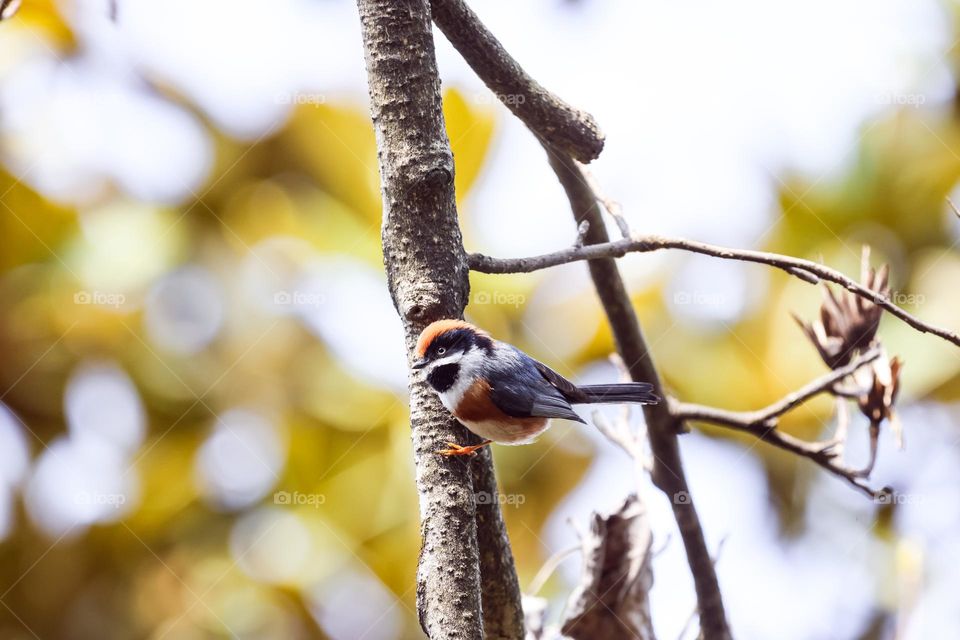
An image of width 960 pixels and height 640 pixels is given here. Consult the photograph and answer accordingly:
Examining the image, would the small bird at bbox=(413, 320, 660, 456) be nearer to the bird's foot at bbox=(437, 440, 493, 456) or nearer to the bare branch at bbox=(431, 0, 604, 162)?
the bird's foot at bbox=(437, 440, 493, 456)

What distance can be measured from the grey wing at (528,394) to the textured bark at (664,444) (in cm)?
40

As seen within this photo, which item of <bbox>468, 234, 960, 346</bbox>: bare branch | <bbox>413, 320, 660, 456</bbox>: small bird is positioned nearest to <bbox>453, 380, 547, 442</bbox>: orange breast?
<bbox>413, 320, 660, 456</bbox>: small bird

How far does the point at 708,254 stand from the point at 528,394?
1.86ft

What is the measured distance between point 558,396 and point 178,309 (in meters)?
4.98

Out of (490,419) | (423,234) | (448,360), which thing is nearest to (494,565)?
(490,419)

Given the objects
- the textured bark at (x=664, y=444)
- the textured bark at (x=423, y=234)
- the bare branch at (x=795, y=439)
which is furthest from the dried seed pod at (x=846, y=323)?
the textured bark at (x=423, y=234)

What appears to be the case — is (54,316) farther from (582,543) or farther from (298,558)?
(582,543)

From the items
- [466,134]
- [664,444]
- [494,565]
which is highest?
[466,134]

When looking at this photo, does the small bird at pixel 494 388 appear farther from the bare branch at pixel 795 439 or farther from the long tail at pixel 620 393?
the bare branch at pixel 795 439

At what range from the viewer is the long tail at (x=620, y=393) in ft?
6.43

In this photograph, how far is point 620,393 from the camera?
199 cm

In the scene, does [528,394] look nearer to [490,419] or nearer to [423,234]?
[490,419]

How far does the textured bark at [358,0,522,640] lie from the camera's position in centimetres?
123

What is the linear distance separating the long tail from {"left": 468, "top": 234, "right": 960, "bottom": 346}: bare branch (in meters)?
0.49
